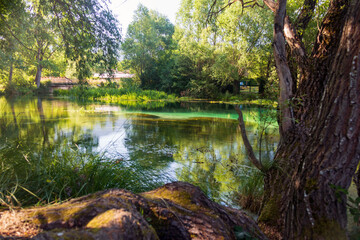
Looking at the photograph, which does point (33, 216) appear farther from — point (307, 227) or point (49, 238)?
point (307, 227)

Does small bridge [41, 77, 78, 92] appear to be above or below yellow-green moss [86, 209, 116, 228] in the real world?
above

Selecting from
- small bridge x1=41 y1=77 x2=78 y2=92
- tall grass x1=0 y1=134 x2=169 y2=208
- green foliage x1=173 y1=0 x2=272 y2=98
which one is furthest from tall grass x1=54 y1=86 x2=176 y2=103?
tall grass x1=0 y1=134 x2=169 y2=208

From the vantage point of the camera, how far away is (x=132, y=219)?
989 millimetres

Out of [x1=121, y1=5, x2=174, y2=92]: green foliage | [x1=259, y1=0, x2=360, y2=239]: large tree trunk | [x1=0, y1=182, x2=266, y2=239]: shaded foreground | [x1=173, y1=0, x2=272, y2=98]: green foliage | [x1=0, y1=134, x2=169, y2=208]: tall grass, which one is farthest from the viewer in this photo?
[x1=121, y1=5, x2=174, y2=92]: green foliage

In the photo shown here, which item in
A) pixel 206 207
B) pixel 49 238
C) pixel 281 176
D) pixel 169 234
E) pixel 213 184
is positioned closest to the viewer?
pixel 49 238

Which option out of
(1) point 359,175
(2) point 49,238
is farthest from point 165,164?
(2) point 49,238

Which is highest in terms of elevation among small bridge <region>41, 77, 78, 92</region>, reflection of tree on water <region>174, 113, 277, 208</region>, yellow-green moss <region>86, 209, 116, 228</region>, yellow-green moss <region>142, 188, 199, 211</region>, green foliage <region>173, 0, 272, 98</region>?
green foliage <region>173, 0, 272, 98</region>

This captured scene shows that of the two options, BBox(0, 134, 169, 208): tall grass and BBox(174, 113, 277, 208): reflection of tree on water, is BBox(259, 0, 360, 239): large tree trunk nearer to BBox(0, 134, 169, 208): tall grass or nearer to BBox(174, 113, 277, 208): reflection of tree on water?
BBox(174, 113, 277, 208): reflection of tree on water

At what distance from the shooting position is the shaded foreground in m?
0.95

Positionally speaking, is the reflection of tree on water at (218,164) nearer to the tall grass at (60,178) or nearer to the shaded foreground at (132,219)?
the tall grass at (60,178)

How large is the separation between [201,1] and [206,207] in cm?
2728

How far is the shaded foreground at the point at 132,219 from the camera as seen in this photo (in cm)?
95

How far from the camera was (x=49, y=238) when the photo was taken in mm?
884

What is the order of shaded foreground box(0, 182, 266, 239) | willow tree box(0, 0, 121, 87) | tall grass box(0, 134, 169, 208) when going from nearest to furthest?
1. shaded foreground box(0, 182, 266, 239)
2. tall grass box(0, 134, 169, 208)
3. willow tree box(0, 0, 121, 87)
